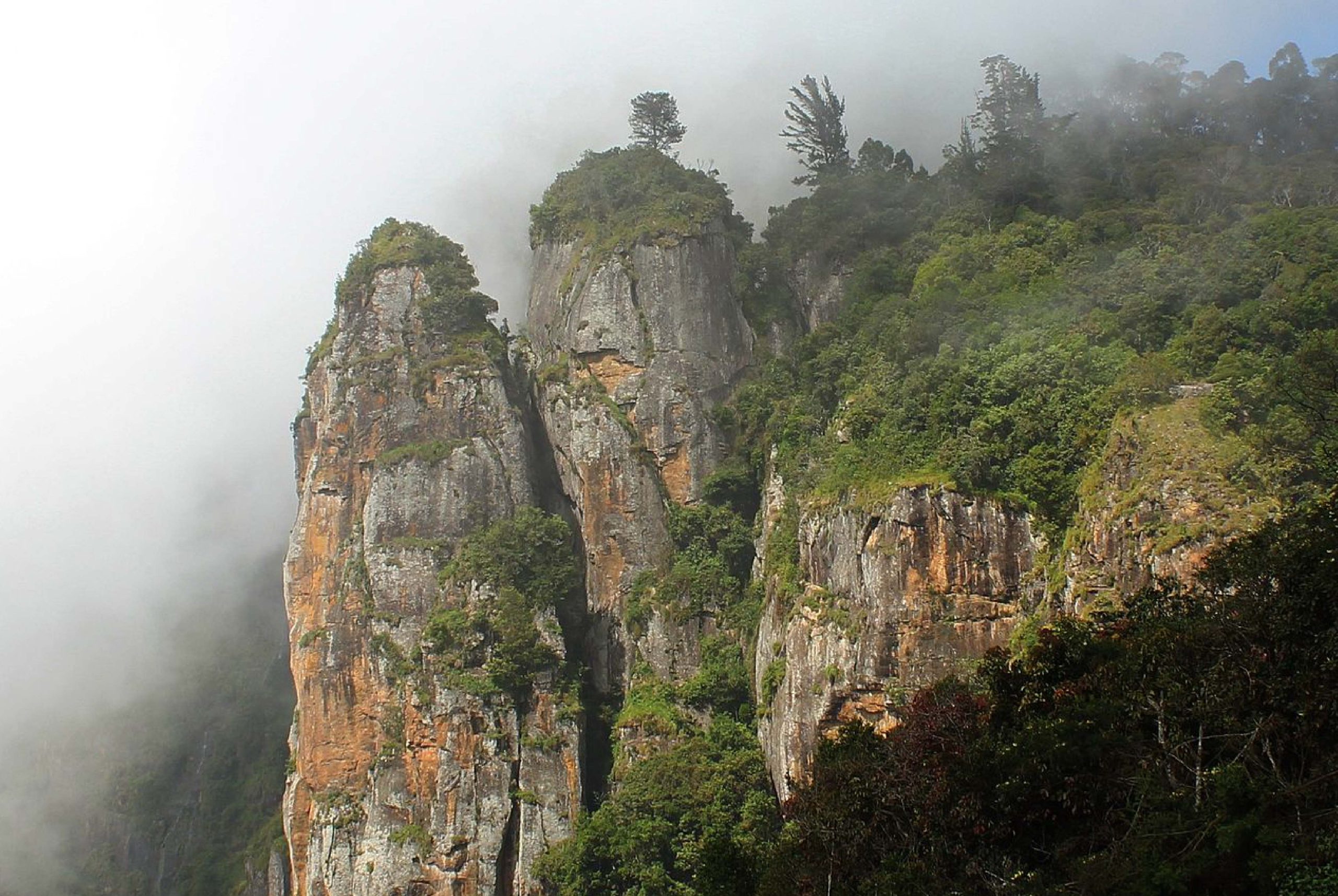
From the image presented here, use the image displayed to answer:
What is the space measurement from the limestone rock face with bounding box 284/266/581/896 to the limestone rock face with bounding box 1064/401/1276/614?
69.2 ft

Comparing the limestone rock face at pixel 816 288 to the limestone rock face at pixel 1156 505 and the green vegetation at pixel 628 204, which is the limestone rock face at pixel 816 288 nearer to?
the green vegetation at pixel 628 204

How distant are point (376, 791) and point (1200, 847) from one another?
107ft

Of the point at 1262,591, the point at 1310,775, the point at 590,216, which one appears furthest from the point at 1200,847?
the point at 590,216

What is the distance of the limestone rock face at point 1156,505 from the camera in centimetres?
2914

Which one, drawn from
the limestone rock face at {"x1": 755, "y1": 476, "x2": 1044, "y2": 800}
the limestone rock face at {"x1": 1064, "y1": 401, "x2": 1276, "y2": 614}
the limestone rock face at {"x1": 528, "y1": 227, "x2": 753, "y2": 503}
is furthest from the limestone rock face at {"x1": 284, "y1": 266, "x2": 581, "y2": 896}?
the limestone rock face at {"x1": 1064, "y1": 401, "x2": 1276, "y2": 614}

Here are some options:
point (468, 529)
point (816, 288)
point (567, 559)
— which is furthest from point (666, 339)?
point (468, 529)

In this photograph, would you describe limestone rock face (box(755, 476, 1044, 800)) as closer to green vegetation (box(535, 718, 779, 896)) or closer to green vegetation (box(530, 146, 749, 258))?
green vegetation (box(535, 718, 779, 896))

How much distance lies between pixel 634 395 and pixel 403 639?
45.5 ft

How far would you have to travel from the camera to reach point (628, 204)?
59.0 metres

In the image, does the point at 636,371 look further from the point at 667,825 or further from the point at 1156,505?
the point at 1156,505

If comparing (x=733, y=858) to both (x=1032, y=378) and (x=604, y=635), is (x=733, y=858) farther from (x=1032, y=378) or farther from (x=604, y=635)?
(x=604, y=635)

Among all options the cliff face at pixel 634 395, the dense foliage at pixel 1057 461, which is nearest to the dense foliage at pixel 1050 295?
the dense foliage at pixel 1057 461

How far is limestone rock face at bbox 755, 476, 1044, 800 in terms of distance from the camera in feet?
115

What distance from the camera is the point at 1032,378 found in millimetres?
37000
